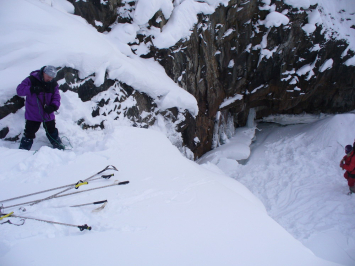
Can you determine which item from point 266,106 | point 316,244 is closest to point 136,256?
point 316,244

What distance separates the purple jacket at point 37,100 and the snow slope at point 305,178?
544 centimetres

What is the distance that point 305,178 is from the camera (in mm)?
6836

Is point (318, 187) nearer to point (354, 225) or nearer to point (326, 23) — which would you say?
point (354, 225)

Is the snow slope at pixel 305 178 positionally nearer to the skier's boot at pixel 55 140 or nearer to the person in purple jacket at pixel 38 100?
the skier's boot at pixel 55 140

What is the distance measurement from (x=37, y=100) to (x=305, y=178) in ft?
25.4

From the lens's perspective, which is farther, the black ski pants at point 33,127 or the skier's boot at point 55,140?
the skier's boot at point 55,140

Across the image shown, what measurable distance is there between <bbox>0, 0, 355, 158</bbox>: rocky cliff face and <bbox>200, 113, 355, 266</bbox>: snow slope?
1.54 meters

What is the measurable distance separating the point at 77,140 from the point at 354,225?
6.15 metres

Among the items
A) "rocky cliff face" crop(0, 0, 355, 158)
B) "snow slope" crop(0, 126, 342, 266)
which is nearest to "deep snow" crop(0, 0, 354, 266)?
"snow slope" crop(0, 126, 342, 266)

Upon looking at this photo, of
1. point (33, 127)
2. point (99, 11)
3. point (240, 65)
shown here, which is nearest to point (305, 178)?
point (240, 65)

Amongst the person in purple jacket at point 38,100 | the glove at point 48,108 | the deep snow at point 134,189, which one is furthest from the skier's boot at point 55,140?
the glove at point 48,108

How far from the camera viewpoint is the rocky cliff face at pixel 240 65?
622 centimetres

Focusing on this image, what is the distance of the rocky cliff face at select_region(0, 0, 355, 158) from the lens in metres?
6.22

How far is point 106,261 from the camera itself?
153 centimetres
